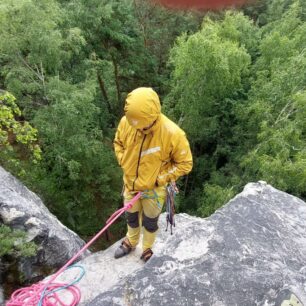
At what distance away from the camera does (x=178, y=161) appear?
383cm

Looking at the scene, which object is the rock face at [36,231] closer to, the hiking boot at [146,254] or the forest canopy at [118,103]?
the hiking boot at [146,254]

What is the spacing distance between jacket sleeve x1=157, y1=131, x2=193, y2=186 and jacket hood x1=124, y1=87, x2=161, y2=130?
0.43 metres

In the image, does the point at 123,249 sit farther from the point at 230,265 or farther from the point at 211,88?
the point at 211,88

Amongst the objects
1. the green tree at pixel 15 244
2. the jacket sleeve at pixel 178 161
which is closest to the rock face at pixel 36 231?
the green tree at pixel 15 244

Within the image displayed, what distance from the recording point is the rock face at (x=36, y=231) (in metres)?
4.82

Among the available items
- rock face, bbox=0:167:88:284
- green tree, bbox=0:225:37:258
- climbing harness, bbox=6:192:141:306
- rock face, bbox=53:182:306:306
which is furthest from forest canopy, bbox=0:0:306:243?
rock face, bbox=53:182:306:306

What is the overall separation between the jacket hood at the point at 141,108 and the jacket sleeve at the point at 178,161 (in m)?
0.43

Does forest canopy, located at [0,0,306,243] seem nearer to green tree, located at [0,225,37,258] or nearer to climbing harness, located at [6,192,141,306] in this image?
green tree, located at [0,225,37,258]

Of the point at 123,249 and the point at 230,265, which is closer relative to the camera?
the point at 230,265

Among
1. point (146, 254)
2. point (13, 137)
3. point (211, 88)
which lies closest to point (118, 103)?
point (13, 137)

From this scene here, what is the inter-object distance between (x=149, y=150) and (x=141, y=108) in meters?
0.59

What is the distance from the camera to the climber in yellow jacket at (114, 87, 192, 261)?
3.30 m

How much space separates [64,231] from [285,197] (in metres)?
3.34

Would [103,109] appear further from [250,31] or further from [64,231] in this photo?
[64,231]
